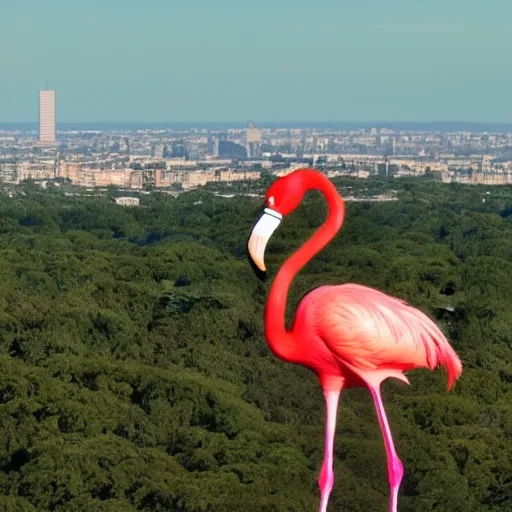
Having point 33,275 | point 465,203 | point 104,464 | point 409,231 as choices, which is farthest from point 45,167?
point 104,464

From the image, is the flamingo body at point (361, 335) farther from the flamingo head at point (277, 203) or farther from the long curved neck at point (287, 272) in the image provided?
the flamingo head at point (277, 203)

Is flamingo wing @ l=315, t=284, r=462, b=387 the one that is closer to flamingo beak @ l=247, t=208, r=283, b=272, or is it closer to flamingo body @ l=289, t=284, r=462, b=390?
flamingo body @ l=289, t=284, r=462, b=390

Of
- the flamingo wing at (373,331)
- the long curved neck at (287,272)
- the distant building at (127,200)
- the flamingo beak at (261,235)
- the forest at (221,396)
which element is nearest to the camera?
the flamingo beak at (261,235)

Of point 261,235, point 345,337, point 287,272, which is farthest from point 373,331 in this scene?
point 261,235

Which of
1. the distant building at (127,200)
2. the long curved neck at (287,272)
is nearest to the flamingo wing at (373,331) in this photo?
the long curved neck at (287,272)

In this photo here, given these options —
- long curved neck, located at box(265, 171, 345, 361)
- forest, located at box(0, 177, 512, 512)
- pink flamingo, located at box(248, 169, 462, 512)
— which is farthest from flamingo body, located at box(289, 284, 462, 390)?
forest, located at box(0, 177, 512, 512)

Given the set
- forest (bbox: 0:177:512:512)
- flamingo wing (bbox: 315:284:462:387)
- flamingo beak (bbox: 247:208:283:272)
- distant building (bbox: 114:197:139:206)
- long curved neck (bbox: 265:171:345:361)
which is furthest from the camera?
distant building (bbox: 114:197:139:206)

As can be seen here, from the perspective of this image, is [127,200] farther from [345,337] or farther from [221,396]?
[345,337]
